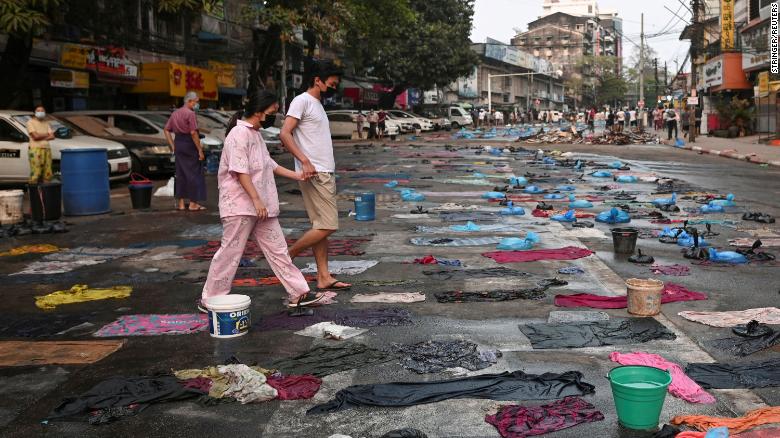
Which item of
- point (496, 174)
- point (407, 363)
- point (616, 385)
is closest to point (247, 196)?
point (407, 363)

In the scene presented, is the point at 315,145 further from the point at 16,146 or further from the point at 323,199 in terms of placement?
the point at 16,146

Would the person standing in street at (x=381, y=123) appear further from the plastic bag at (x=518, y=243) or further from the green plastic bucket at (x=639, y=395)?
the green plastic bucket at (x=639, y=395)

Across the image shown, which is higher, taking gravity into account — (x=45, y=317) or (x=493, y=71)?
(x=493, y=71)

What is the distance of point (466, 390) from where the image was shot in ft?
14.5

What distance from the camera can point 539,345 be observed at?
17.4 ft

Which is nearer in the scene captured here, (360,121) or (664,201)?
(664,201)

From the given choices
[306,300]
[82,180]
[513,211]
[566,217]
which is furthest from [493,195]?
[306,300]

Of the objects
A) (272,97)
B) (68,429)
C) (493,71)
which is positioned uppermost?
(493,71)

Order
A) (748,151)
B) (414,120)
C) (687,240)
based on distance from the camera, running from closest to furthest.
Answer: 1. (687,240)
2. (748,151)
3. (414,120)

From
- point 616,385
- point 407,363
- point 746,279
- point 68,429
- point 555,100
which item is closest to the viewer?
point 616,385

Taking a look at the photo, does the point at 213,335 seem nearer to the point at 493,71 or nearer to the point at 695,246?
the point at 695,246

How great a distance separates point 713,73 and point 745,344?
46243 millimetres

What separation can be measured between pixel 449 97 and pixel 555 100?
171 ft

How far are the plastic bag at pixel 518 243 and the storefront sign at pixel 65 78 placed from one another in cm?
1825
